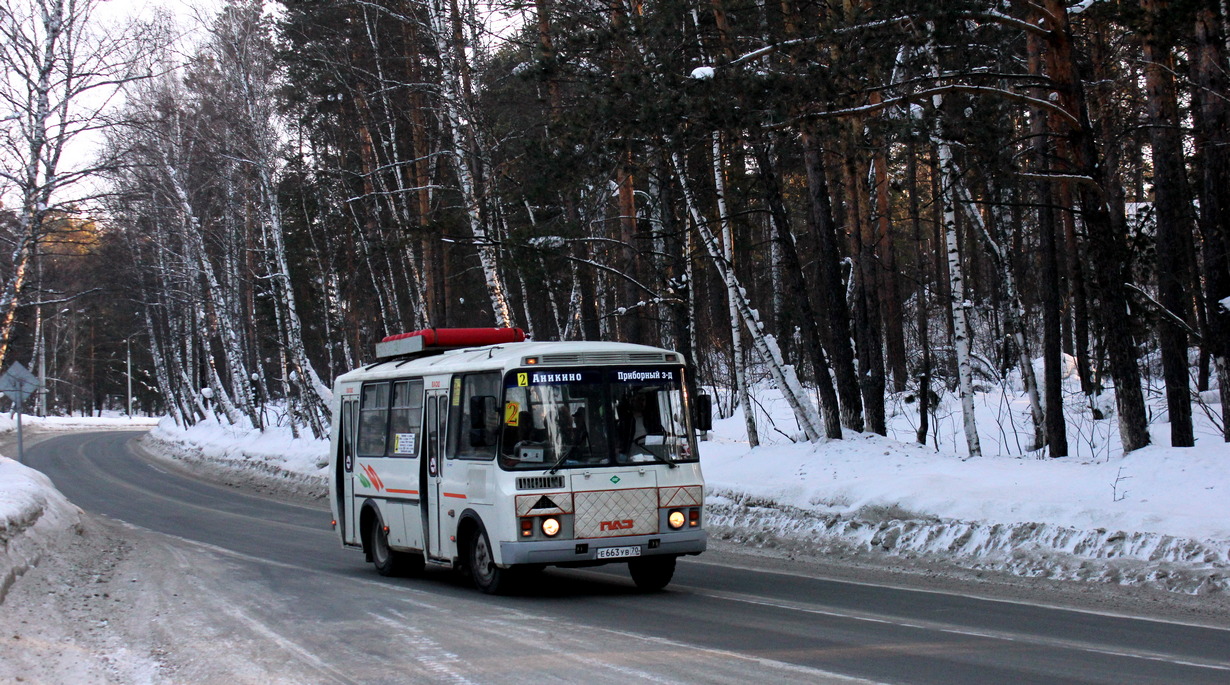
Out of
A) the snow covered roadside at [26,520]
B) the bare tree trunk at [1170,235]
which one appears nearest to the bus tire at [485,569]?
the snow covered roadside at [26,520]

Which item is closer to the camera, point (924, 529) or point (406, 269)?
point (924, 529)

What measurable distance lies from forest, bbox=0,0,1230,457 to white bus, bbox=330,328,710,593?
13.8 ft

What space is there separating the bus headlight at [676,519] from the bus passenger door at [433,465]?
279 cm

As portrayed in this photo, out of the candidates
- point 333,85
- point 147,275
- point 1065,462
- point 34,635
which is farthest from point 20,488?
point 147,275

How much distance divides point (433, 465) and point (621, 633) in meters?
4.44

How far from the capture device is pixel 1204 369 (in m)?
26.3

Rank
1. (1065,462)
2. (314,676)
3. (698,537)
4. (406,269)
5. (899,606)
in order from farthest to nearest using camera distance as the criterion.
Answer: (406,269), (1065,462), (698,537), (899,606), (314,676)

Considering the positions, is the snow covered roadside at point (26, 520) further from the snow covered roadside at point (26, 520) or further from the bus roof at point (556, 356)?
the bus roof at point (556, 356)

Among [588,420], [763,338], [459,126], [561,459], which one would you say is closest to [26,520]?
[561,459]

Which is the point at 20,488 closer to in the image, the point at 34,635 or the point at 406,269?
the point at 34,635

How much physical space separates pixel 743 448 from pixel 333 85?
18.1 meters

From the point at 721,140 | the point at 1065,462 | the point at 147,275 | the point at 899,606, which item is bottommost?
the point at 899,606

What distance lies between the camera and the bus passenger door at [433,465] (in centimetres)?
1287

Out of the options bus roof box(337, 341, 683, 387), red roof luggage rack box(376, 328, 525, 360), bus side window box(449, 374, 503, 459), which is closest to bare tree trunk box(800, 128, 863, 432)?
red roof luggage rack box(376, 328, 525, 360)
